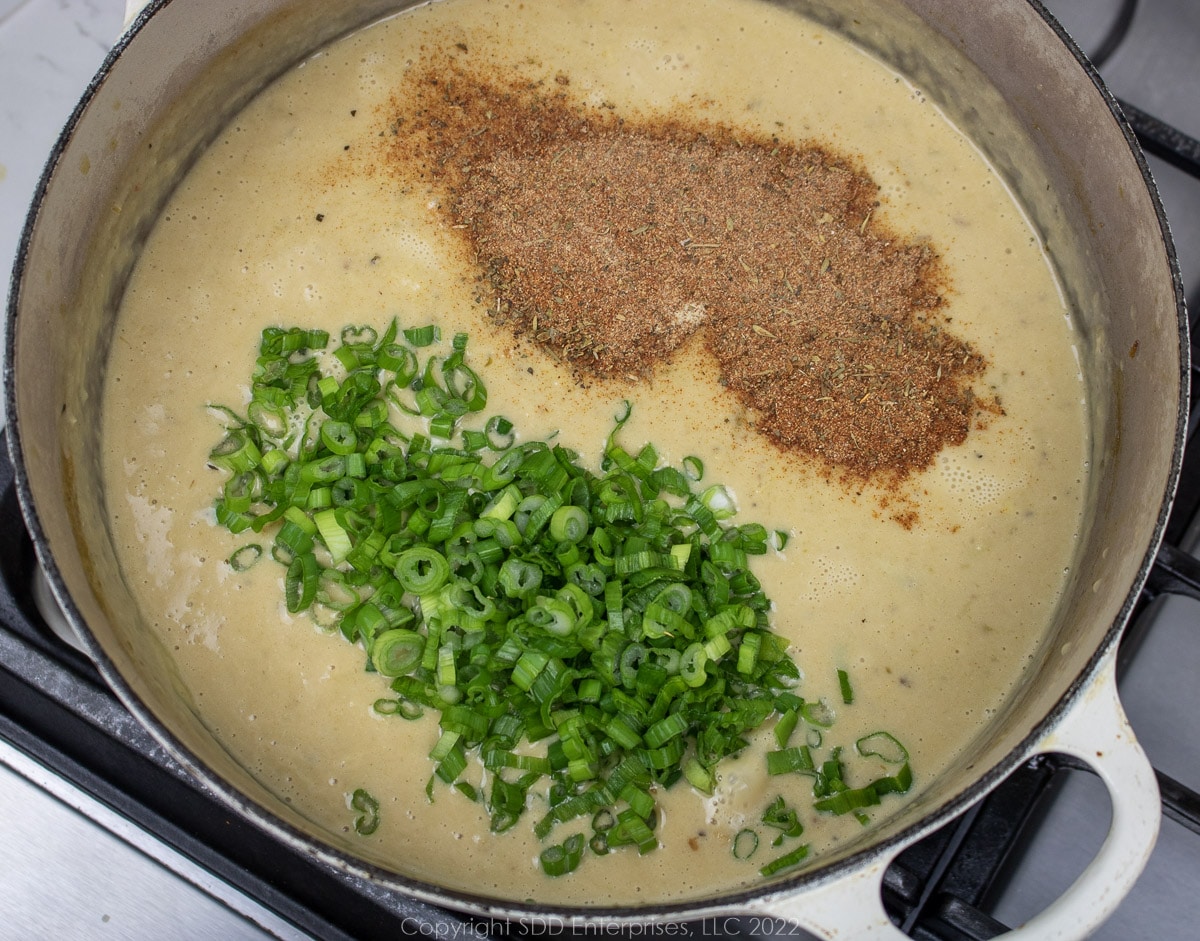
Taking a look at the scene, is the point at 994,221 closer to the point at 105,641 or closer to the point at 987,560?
the point at 987,560

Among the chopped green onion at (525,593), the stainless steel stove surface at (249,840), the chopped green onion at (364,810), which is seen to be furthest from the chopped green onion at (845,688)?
the chopped green onion at (364,810)

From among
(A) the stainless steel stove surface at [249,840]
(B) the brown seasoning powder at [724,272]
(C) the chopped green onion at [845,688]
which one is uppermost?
(B) the brown seasoning powder at [724,272]

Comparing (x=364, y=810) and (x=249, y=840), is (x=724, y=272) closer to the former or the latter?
(x=364, y=810)

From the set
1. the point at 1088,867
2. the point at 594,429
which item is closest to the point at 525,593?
the point at 594,429

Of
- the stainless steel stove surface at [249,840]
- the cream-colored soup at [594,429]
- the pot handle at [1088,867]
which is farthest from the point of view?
the cream-colored soup at [594,429]

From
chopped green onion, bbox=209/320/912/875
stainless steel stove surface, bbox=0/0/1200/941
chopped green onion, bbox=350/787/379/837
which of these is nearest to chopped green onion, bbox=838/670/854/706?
chopped green onion, bbox=209/320/912/875

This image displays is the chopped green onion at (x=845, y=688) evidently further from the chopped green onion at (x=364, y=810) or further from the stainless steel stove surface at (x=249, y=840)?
the chopped green onion at (x=364, y=810)

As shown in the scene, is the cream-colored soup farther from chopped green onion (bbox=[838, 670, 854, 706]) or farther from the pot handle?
the pot handle

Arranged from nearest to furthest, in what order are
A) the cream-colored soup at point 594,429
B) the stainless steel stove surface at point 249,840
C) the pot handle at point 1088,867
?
the pot handle at point 1088,867, the stainless steel stove surface at point 249,840, the cream-colored soup at point 594,429
